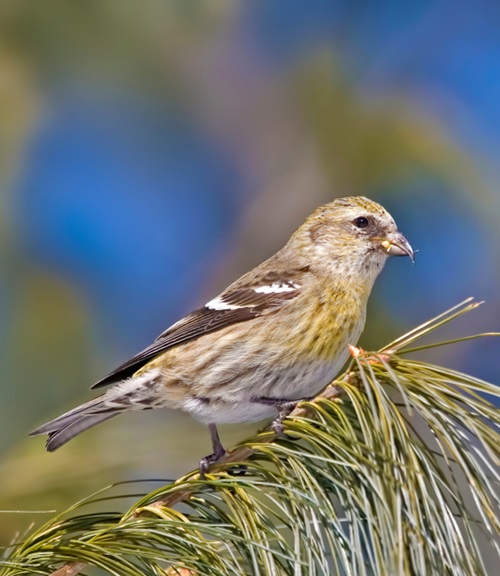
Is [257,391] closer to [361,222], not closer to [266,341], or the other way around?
[266,341]

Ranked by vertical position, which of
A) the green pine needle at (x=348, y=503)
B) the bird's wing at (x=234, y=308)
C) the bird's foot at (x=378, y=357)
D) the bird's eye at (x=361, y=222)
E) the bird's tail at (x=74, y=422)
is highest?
the bird's eye at (x=361, y=222)

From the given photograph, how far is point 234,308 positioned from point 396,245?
0.56 meters

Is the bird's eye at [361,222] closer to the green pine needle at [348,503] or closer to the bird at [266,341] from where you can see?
the bird at [266,341]

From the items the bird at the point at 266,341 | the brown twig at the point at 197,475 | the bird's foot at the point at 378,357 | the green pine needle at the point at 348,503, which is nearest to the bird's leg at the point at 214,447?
the bird at the point at 266,341

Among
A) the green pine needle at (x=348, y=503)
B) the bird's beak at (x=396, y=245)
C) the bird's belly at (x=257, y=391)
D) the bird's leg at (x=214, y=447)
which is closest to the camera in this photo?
the green pine needle at (x=348, y=503)

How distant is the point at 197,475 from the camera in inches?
65.4

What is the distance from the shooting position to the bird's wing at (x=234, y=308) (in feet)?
9.07

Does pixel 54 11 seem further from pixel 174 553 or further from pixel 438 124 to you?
pixel 174 553

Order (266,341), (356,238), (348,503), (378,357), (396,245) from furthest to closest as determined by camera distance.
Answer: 1. (356,238)
2. (396,245)
3. (266,341)
4. (378,357)
5. (348,503)

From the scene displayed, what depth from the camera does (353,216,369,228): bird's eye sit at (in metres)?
2.96

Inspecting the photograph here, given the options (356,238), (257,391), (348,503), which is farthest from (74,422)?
(348,503)

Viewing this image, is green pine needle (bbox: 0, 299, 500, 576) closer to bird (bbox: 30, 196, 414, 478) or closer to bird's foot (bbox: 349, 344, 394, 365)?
bird's foot (bbox: 349, 344, 394, 365)

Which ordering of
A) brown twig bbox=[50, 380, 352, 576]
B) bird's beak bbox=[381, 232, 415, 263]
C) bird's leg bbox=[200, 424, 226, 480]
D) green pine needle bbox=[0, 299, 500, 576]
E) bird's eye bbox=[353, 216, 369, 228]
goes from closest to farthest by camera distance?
green pine needle bbox=[0, 299, 500, 576] < brown twig bbox=[50, 380, 352, 576] < bird's leg bbox=[200, 424, 226, 480] < bird's beak bbox=[381, 232, 415, 263] < bird's eye bbox=[353, 216, 369, 228]

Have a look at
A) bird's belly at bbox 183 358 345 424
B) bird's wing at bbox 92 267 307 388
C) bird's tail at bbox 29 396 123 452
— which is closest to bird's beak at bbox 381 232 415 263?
bird's wing at bbox 92 267 307 388
